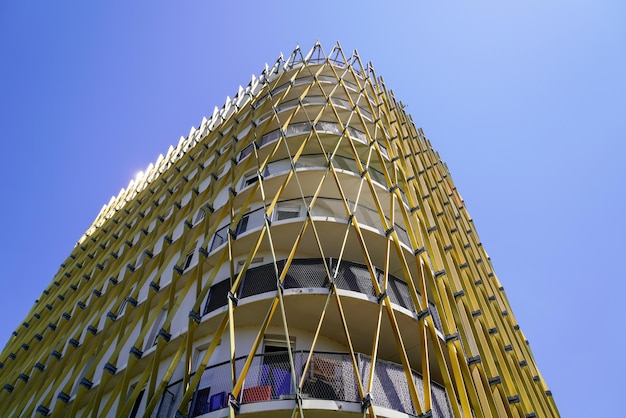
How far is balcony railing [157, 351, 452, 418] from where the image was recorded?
8898 mm

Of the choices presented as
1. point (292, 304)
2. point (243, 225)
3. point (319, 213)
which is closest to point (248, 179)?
point (243, 225)

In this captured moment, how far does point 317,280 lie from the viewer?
1128 centimetres

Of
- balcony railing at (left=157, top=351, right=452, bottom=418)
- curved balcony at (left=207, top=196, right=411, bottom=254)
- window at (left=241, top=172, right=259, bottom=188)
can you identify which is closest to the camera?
balcony railing at (left=157, top=351, right=452, bottom=418)

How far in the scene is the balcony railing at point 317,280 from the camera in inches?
442

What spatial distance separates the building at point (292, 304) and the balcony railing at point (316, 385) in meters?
0.03

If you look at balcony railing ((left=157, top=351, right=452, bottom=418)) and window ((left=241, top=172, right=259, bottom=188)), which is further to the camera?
window ((left=241, top=172, right=259, bottom=188))

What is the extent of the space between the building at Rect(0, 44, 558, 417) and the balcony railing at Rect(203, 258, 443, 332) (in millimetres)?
48

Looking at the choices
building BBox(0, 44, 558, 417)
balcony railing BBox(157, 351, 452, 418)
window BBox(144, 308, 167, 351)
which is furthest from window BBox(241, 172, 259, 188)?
balcony railing BBox(157, 351, 452, 418)

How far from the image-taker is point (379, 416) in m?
8.50

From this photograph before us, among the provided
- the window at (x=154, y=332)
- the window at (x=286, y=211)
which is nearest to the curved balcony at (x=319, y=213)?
the window at (x=286, y=211)

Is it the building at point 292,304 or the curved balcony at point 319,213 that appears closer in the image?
the building at point 292,304

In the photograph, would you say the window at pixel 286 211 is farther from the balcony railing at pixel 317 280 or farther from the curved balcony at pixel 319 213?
the balcony railing at pixel 317 280

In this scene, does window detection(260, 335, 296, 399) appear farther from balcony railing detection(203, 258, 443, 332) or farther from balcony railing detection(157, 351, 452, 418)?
balcony railing detection(203, 258, 443, 332)

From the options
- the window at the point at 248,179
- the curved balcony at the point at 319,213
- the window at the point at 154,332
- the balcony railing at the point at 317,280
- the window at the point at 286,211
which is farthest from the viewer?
the window at the point at 248,179
